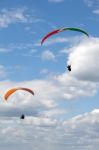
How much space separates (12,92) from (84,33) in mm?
21181

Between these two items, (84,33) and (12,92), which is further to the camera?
(12,92)

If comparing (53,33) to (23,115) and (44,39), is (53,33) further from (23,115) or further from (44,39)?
(23,115)

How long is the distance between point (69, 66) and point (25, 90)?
10902 mm

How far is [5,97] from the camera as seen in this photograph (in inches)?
5595

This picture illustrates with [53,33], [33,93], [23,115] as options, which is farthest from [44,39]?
[23,115]

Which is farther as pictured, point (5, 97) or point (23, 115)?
point (23, 115)

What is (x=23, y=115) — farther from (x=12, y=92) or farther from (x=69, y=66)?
(x=69, y=66)

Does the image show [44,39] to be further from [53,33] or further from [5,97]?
[5,97]

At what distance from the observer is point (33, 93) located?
A: 463ft

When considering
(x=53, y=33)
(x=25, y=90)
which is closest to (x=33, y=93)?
(x=25, y=90)

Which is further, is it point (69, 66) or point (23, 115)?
point (23, 115)

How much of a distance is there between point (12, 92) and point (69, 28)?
1831cm

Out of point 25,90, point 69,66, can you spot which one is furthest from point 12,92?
point 69,66

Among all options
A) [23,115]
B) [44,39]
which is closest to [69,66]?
[44,39]
